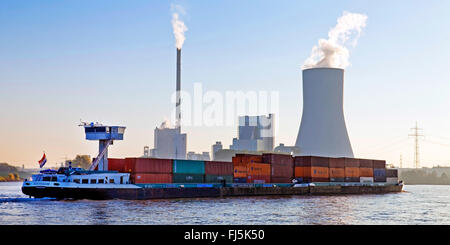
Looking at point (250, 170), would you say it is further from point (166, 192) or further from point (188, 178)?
point (166, 192)

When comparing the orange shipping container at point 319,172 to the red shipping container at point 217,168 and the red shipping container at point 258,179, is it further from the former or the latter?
the red shipping container at point 217,168

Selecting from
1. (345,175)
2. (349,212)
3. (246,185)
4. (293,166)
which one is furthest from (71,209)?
(345,175)

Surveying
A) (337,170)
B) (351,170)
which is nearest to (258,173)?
(337,170)

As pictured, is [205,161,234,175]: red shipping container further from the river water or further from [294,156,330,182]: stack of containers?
the river water

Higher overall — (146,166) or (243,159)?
(243,159)

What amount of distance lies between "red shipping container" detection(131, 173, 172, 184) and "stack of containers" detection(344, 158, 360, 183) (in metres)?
43.0

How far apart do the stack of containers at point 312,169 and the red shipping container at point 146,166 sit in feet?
99.8

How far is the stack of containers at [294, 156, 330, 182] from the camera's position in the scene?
3329 inches

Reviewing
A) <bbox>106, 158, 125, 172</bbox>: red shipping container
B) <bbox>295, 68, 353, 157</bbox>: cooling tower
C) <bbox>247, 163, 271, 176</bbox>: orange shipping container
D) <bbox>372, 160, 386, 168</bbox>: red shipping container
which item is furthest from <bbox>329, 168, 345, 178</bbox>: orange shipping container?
<bbox>106, 158, 125, 172</bbox>: red shipping container

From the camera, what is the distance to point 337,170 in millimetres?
90625

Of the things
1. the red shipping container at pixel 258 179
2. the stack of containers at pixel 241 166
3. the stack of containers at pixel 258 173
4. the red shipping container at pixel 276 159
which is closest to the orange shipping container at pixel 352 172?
the red shipping container at pixel 276 159

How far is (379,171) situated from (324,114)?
17364mm
